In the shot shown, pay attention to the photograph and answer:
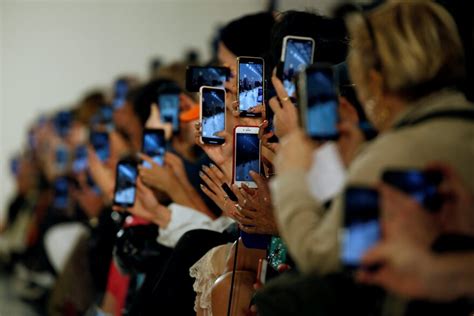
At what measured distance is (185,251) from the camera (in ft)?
8.61

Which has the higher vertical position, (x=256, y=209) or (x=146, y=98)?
(x=256, y=209)

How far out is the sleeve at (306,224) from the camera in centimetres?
158

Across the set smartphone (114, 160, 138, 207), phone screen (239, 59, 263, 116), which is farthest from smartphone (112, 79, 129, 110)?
phone screen (239, 59, 263, 116)

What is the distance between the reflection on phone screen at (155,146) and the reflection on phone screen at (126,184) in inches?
2.4

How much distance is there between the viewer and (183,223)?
285 cm

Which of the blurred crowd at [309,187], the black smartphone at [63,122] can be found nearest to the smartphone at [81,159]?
the blurred crowd at [309,187]

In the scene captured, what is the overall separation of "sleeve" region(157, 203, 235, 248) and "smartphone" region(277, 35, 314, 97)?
2.66 ft

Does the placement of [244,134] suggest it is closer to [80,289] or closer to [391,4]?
[391,4]

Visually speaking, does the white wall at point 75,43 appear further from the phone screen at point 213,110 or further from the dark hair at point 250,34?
the phone screen at point 213,110

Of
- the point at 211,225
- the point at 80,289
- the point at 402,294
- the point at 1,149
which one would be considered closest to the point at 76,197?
the point at 80,289

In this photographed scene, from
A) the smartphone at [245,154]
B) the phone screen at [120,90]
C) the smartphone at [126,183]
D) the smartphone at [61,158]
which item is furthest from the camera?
the smartphone at [61,158]

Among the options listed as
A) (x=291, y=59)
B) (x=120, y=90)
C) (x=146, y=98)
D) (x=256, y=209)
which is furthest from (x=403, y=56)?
(x=120, y=90)

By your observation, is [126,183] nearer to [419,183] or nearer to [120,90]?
[419,183]

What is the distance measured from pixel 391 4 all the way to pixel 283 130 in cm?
36
